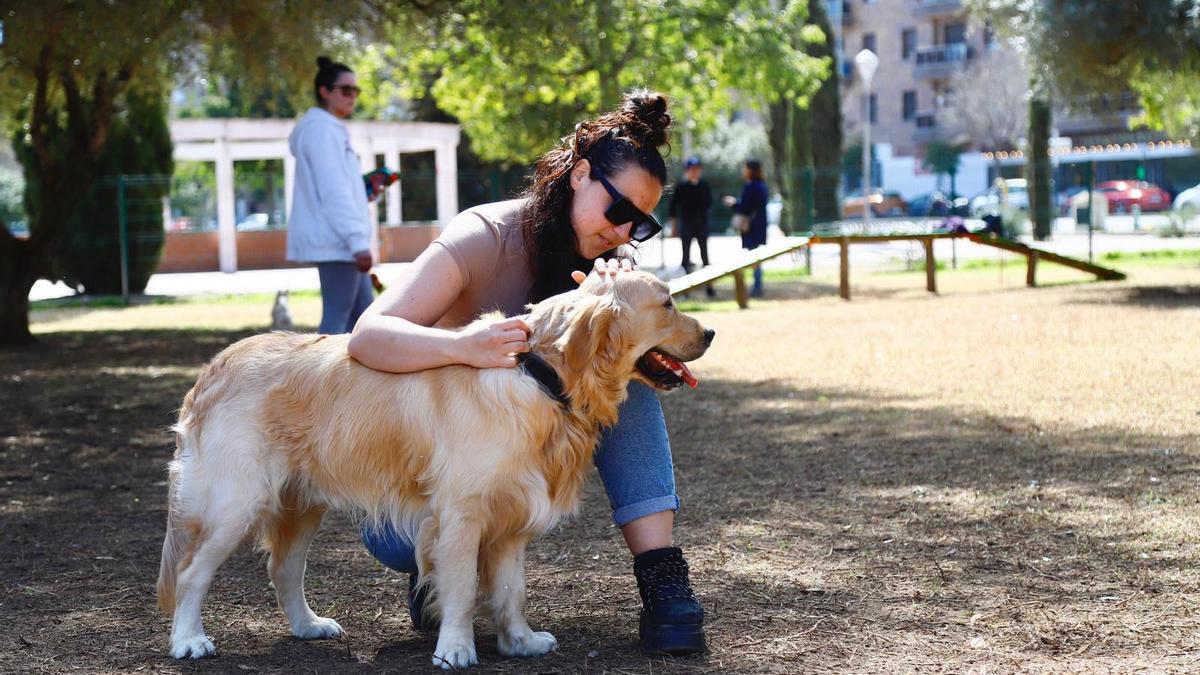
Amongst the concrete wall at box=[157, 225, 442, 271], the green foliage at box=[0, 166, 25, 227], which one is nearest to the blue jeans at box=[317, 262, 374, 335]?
the concrete wall at box=[157, 225, 442, 271]

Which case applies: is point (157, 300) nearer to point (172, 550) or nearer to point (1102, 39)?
point (1102, 39)

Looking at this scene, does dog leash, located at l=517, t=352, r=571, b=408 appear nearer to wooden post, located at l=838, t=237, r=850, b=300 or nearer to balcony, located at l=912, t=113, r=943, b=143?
wooden post, located at l=838, t=237, r=850, b=300

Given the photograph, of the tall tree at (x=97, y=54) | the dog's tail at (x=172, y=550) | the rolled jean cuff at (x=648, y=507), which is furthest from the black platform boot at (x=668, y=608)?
the tall tree at (x=97, y=54)

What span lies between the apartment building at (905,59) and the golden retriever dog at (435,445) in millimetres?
71261

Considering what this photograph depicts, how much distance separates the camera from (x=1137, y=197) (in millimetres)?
46250

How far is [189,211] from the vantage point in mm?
33438

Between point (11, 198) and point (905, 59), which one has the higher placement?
point (905, 59)

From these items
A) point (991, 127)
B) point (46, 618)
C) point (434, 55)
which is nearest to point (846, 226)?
point (434, 55)

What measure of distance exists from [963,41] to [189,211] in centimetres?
5192

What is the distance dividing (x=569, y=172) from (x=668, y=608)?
4.55 ft

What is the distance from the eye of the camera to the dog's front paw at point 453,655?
3908 millimetres

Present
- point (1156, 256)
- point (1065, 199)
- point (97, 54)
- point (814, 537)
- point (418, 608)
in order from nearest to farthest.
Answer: point (418, 608)
point (814, 537)
point (97, 54)
point (1156, 256)
point (1065, 199)

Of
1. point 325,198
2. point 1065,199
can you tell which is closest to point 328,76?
point 325,198

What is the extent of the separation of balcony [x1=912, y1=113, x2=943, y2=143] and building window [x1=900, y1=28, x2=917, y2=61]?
11.4 ft
